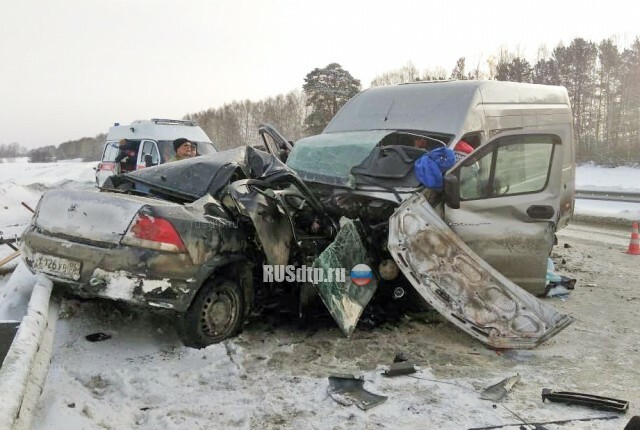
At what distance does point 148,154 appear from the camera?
12.5m

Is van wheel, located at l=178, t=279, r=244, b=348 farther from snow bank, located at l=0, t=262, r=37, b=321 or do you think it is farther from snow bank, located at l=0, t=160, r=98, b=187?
snow bank, located at l=0, t=160, r=98, b=187

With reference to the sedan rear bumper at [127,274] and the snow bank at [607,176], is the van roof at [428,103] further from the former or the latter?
the snow bank at [607,176]

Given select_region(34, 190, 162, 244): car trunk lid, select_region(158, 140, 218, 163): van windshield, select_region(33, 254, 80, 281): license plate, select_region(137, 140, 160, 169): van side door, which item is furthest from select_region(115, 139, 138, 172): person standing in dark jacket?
select_region(33, 254, 80, 281): license plate

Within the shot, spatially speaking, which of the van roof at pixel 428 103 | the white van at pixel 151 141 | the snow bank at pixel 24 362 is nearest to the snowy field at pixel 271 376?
the snow bank at pixel 24 362

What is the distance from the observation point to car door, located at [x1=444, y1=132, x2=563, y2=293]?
4281 millimetres

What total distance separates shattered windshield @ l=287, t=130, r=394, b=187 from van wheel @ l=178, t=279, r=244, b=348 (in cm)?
163

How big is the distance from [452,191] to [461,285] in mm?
801

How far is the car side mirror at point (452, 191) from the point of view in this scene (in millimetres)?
4156

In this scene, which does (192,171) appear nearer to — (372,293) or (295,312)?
(295,312)

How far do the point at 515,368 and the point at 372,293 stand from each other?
1.20 metres

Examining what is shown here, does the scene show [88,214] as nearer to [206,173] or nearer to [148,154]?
[206,173]

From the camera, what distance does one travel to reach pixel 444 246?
3.95m

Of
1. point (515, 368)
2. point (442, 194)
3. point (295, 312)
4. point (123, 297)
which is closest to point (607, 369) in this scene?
point (515, 368)

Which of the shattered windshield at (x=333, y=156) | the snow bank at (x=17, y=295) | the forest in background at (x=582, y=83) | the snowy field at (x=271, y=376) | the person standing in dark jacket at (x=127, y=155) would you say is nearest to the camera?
the snowy field at (x=271, y=376)
